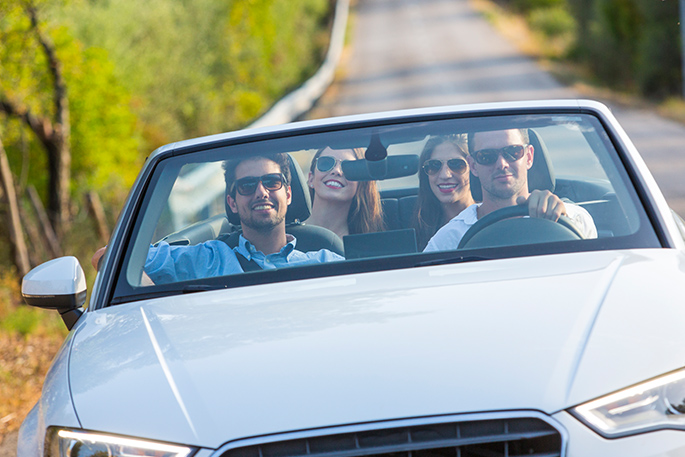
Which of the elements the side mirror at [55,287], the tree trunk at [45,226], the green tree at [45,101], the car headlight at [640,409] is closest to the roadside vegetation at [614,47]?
the green tree at [45,101]

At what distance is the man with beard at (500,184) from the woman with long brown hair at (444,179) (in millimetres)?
38

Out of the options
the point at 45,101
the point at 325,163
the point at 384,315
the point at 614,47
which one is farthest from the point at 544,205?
the point at 614,47

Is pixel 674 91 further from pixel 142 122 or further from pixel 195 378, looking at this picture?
pixel 195 378

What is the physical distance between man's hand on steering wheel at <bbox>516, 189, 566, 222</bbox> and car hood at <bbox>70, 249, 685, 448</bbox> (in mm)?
303

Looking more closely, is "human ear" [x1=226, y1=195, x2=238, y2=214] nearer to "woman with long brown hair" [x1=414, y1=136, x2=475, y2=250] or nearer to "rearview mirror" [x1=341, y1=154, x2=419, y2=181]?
"rearview mirror" [x1=341, y1=154, x2=419, y2=181]

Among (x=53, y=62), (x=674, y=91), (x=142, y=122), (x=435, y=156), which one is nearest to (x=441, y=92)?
(x=674, y=91)

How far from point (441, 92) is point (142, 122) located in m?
9.92

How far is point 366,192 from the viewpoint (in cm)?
326

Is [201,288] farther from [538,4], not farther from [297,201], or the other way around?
[538,4]

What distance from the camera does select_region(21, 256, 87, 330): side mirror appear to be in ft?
10.1

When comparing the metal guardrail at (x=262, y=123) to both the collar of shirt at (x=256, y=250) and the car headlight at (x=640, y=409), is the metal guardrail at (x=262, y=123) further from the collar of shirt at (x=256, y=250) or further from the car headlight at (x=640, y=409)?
the car headlight at (x=640, y=409)

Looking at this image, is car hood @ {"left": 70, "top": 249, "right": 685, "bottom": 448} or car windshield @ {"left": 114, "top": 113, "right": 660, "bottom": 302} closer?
car hood @ {"left": 70, "top": 249, "right": 685, "bottom": 448}

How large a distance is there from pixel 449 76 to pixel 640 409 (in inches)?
1202

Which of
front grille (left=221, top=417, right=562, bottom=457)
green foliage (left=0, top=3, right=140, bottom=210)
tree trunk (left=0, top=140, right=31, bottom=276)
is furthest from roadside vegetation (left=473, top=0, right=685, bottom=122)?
front grille (left=221, top=417, right=562, bottom=457)
